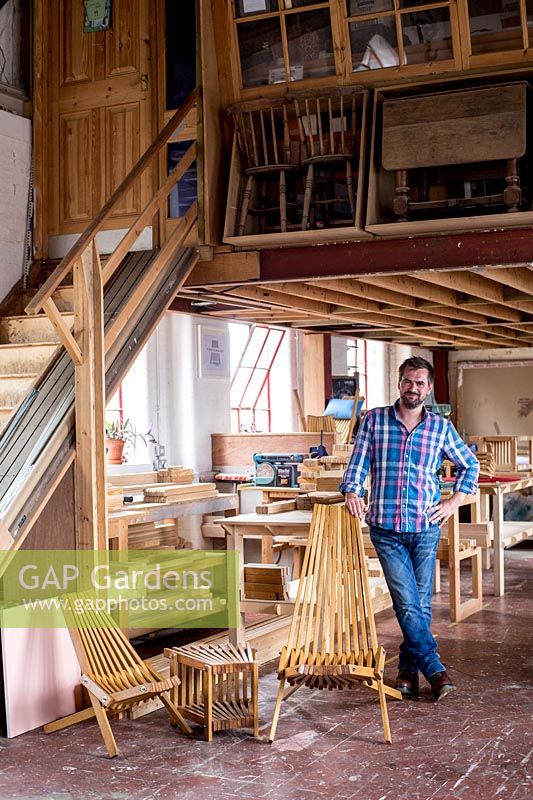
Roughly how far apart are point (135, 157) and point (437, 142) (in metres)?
2.47

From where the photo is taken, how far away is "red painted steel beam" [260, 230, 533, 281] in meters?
6.64

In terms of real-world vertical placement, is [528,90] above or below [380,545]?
above

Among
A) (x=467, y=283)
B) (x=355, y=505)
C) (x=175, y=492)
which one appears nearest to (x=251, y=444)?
(x=175, y=492)

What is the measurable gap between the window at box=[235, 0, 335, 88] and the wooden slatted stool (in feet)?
13.3

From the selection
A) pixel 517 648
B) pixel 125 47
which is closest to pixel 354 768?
pixel 517 648

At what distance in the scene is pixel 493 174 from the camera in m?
6.89

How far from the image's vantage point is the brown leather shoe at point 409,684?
19.1 feet

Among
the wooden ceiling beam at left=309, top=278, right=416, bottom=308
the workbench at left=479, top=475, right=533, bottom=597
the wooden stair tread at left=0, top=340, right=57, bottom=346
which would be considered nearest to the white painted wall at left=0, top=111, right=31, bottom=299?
the wooden stair tread at left=0, top=340, right=57, bottom=346

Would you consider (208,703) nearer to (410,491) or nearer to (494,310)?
(410,491)

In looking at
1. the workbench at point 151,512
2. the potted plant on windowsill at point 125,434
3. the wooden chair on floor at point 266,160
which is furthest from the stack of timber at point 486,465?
the wooden chair on floor at point 266,160

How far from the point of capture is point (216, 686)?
5.55 m

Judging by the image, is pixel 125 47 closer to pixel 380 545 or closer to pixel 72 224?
pixel 72 224

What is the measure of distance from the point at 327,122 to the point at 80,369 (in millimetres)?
2799

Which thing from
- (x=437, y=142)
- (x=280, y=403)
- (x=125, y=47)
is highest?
(x=125, y=47)
